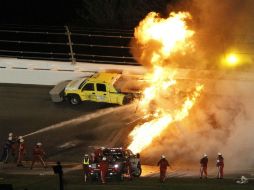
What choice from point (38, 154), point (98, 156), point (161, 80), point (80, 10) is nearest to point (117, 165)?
point (98, 156)

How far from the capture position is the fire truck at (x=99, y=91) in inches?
1254

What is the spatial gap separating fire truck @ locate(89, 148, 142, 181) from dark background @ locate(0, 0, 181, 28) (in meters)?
15.8

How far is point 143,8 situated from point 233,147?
1443 cm

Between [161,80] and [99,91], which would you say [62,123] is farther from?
[161,80]

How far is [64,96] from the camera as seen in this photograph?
3222 cm

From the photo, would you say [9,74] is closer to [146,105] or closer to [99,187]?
[146,105]

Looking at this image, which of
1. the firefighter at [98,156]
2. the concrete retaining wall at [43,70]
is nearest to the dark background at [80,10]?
the concrete retaining wall at [43,70]

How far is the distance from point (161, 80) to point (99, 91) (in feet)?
9.15

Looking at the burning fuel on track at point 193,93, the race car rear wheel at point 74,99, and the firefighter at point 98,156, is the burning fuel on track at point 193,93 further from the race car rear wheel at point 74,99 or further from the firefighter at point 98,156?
the firefighter at point 98,156

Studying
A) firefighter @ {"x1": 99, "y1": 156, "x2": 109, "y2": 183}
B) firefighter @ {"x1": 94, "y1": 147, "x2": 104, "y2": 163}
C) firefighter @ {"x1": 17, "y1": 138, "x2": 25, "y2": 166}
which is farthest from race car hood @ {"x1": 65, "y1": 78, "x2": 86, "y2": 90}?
firefighter @ {"x1": 99, "y1": 156, "x2": 109, "y2": 183}

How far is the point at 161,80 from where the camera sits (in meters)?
31.7

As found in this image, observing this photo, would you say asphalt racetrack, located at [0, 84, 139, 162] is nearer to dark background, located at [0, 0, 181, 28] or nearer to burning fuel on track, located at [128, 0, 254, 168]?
burning fuel on track, located at [128, 0, 254, 168]

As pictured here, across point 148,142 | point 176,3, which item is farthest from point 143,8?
point 148,142

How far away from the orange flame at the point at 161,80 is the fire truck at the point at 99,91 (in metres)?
0.83
